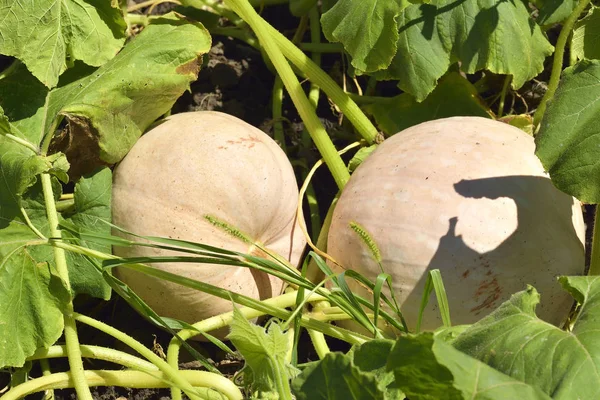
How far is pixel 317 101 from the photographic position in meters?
2.37

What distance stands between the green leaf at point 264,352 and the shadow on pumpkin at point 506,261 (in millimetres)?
546

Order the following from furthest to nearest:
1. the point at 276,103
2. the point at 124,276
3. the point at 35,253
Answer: the point at 276,103, the point at 124,276, the point at 35,253

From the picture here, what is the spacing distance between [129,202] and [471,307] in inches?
31.5

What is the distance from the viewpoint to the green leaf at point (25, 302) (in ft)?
5.42

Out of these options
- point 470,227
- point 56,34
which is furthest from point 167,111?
point 470,227

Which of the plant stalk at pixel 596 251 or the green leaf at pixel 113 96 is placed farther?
the green leaf at pixel 113 96

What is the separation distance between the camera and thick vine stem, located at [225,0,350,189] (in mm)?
2072

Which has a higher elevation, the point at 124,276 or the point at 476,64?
the point at 476,64

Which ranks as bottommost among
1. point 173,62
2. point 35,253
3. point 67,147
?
point 35,253

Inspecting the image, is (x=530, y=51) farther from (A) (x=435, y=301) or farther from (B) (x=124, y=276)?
(B) (x=124, y=276)

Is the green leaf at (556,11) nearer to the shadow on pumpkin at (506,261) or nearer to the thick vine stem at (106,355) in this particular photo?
the shadow on pumpkin at (506,261)

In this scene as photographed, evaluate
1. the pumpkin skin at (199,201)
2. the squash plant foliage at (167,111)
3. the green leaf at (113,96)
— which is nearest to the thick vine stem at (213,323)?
the squash plant foliage at (167,111)

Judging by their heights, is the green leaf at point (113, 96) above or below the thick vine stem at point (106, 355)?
above

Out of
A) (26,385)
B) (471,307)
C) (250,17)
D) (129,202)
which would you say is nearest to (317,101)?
(250,17)
